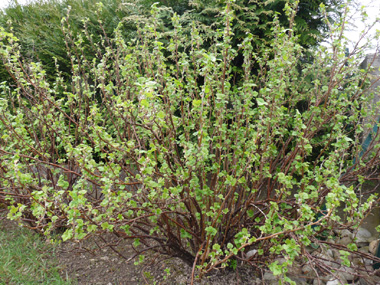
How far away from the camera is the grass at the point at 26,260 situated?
236cm

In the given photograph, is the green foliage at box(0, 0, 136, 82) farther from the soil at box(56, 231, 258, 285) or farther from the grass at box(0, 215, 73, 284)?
the soil at box(56, 231, 258, 285)

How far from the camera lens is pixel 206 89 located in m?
1.38

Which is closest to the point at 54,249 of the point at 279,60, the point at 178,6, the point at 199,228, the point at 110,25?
the point at 199,228

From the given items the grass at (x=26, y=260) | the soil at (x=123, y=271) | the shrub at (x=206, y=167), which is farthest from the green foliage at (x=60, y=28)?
the soil at (x=123, y=271)

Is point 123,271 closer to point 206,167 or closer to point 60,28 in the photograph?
point 206,167

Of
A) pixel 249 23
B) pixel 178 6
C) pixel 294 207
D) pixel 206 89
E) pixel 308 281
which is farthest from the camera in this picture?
pixel 178 6

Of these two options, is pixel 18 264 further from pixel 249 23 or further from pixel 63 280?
pixel 249 23

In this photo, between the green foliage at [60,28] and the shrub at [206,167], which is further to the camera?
the green foliage at [60,28]

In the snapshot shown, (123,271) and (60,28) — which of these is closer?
(123,271)

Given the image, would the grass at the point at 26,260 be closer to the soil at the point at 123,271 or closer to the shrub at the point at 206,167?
the soil at the point at 123,271

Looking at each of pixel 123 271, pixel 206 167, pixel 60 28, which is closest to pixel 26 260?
pixel 123 271

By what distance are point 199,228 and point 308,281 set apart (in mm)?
1125

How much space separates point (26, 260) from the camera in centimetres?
259

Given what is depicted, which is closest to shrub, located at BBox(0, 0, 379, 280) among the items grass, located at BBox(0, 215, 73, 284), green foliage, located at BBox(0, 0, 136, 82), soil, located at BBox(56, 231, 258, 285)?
soil, located at BBox(56, 231, 258, 285)
